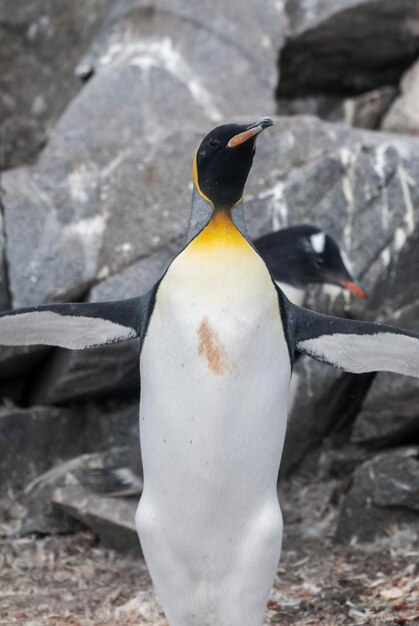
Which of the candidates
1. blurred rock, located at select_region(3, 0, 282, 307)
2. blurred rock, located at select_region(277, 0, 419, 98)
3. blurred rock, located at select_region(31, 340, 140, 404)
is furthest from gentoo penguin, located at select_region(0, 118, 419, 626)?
blurred rock, located at select_region(277, 0, 419, 98)

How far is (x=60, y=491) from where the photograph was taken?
200 inches

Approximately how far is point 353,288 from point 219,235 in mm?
2074

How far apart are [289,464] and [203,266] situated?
8.42 feet

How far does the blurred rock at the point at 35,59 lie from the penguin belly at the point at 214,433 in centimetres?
424

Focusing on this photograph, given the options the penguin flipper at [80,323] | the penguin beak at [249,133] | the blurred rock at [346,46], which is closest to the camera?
the penguin beak at [249,133]

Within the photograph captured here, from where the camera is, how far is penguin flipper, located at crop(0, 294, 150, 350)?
3.51 meters

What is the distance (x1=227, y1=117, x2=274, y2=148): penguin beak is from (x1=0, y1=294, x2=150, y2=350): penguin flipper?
59 cm

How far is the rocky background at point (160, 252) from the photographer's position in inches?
203

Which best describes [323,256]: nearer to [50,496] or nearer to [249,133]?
[50,496]

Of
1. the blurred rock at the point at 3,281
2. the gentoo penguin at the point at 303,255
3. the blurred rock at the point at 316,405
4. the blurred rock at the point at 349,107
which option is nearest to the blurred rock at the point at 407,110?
the blurred rock at the point at 349,107

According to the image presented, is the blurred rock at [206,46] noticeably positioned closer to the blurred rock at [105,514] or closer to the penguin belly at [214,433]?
the blurred rock at [105,514]

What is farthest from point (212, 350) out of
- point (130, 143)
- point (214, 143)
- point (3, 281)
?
point (130, 143)

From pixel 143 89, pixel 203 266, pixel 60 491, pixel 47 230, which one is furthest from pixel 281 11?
pixel 203 266

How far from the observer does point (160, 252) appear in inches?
220
